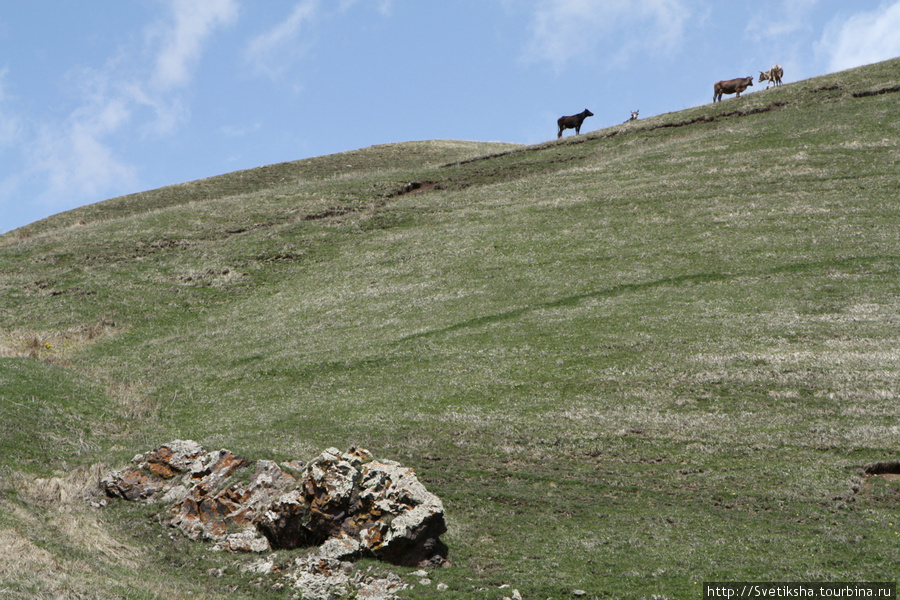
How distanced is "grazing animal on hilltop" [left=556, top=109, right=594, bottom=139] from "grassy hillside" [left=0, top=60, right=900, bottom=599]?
41.2 ft

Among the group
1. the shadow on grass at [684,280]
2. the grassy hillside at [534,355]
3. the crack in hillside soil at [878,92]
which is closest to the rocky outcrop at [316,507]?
the grassy hillside at [534,355]

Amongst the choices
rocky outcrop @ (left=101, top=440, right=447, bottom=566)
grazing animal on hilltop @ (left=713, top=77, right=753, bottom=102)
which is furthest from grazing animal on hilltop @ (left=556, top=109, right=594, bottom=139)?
rocky outcrop @ (left=101, top=440, right=447, bottom=566)

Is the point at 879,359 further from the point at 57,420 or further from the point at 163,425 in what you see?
the point at 57,420

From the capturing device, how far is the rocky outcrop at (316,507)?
16641mm

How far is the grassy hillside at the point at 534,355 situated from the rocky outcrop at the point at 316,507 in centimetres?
93

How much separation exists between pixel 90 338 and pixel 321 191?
2923 centimetres

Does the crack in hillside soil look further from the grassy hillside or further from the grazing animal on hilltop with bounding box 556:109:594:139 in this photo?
the grazing animal on hilltop with bounding box 556:109:594:139

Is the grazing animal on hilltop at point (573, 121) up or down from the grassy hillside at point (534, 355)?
up

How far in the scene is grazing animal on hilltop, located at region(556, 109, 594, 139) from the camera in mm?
75938

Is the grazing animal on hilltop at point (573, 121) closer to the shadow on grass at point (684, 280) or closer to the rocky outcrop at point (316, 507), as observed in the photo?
the shadow on grass at point (684, 280)

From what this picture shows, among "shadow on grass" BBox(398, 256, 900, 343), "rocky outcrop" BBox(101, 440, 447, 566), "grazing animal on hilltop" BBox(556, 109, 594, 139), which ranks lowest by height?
"rocky outcrop" BBox(101, 440, 447, 566)

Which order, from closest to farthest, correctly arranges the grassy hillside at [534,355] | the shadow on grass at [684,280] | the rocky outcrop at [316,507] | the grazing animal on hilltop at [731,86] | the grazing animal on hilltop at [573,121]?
the rocky outcrop at [316,507]
the grassy hillside at [534,355]
the shadow on grass at [684,280]
the grazing animal on hilltop at [731,86]
the grazing animal on hilltop at [573,121]

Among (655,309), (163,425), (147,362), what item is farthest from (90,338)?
(655,309)

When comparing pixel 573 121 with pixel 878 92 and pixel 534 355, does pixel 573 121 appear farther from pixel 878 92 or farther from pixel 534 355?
pixel 534 355
